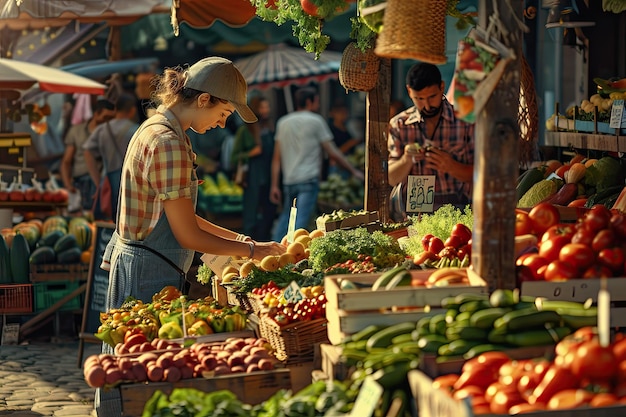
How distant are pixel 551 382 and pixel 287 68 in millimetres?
12835

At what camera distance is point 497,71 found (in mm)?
4074

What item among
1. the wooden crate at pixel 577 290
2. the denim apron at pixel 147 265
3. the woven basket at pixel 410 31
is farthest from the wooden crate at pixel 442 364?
the denim apron at pixel 147 265

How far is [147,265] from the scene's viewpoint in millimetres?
5715

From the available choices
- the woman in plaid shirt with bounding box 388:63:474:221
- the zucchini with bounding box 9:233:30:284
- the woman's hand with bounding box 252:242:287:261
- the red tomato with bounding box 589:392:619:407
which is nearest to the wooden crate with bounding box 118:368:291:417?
the red tomato with bounding box 589:392:619:407

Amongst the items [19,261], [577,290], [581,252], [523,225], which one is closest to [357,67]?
[523,225]

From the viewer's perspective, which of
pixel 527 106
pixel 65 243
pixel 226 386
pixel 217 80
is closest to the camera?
pixel 226 386

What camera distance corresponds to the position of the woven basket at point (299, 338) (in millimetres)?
4672

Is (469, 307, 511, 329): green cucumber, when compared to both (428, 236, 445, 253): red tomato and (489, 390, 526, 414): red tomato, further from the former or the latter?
(428, 236, 445, 253): red tomato

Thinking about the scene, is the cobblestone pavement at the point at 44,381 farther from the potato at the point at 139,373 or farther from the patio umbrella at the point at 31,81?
the potato at the point at 139,373

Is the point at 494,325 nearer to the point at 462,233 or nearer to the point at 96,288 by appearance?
the point at 462,233

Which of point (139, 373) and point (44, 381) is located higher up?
point (139, 373)

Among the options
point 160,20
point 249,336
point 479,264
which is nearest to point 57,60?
point 160,20

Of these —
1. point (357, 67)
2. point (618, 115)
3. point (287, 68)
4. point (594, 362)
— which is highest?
point (287, 68)

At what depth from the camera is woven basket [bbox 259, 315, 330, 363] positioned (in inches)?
184
